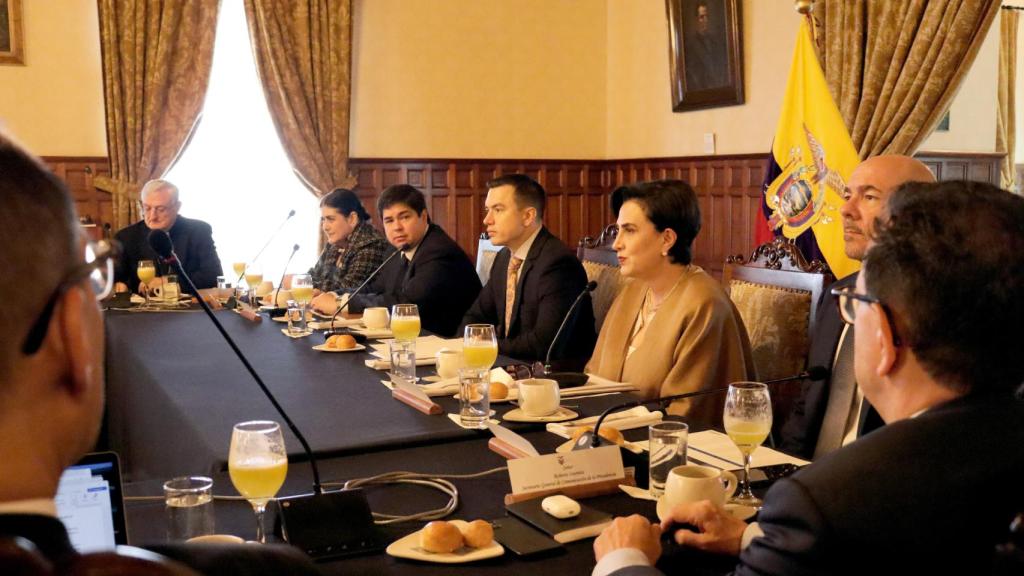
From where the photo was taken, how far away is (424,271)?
15.1 ft

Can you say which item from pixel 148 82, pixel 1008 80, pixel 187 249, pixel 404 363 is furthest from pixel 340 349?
pixel 1008 80

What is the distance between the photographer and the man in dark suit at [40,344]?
65 cm

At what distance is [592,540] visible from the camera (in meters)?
1.54

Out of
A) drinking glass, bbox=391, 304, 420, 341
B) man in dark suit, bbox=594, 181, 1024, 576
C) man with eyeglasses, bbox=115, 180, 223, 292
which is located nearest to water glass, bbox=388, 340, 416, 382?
drinking glass, bbox=391, 304, 420, 341

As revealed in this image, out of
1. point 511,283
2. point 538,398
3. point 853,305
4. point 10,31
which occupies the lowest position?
point 538,398

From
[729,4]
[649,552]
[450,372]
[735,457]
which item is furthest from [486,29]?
[649,552]

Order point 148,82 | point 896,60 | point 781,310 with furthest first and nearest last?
point 148,82
point 896,60
point 781,310

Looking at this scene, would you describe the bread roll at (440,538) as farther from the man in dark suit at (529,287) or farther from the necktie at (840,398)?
the man in dark suit at (529,287)

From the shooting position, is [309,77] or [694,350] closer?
[694,350]

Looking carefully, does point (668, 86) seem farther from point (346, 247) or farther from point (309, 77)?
point (346, 247)

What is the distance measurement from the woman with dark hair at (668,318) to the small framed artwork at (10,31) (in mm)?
4780

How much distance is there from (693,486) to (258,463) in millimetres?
670

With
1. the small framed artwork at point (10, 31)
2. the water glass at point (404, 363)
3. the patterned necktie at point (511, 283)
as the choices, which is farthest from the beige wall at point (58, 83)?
the water glass at point (404, 363)

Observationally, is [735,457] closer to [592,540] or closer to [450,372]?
[592,540]
